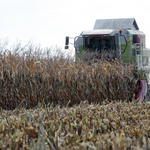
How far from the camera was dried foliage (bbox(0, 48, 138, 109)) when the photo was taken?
13.5 feet

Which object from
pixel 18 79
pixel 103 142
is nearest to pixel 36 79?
pixel 18 79

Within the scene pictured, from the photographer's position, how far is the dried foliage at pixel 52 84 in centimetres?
412

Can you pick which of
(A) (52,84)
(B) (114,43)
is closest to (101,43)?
(B) (114,43)

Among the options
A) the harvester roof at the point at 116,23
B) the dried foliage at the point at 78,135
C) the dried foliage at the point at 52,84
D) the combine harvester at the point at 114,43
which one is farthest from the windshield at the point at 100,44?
the dried foliage at the point at 78,135

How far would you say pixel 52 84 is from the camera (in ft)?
13.8

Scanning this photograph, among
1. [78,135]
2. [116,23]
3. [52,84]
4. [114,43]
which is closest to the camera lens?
[78,135]

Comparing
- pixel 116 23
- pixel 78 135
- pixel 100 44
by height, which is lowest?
pixel 78 135

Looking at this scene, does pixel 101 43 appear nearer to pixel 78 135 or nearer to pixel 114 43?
pixel 114 43

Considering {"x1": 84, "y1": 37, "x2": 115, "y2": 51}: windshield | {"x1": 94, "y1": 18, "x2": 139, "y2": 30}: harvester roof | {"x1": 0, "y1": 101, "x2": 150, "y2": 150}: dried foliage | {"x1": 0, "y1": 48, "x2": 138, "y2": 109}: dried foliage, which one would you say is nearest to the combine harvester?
{"x1": 84, "y1": 37, "x2": 115, "y2": 51}: windshield

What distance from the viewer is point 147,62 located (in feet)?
45.4

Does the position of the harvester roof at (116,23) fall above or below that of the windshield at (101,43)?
above

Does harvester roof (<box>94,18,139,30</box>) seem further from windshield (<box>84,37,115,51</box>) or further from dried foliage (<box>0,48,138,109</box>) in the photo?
dried foliage (<box>0,48,138,109</box>)

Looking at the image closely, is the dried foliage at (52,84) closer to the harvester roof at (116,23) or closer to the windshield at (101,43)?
the windshield at (101,43)

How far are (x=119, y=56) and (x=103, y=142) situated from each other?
970 centimetres
